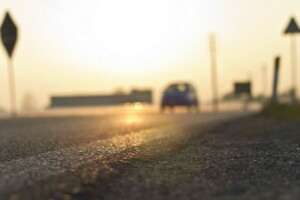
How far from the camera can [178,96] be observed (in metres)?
25.1

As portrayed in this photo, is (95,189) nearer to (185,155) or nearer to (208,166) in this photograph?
(208,166)

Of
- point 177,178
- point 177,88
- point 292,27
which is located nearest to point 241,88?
point 177,88

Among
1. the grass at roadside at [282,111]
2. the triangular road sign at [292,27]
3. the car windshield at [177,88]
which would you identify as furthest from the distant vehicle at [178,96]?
the triangular road sign at [292,27]

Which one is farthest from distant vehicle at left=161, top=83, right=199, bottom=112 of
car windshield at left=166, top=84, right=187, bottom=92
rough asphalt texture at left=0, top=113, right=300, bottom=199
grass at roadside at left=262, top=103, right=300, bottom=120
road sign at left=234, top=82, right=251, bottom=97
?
rough asphalt texture at left=0, top=113, right=300, bottom=199

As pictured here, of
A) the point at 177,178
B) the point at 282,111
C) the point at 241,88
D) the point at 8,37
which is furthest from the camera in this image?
the point at 241,88

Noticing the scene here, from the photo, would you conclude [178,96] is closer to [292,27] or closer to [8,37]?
[292,27]

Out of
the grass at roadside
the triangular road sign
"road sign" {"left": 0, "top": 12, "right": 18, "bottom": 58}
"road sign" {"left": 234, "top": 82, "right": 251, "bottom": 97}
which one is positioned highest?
"road sign" {"left": 0, "top": 12, "right": 18, "bottom": 58}

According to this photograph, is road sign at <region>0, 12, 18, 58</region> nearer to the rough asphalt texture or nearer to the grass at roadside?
the grass at roadside

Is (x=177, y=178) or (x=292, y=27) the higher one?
(x=292, y=27)

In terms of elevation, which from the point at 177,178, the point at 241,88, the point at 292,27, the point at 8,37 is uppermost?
the point at 8,37

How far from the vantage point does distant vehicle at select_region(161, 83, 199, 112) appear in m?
25.1

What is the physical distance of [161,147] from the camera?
576 centimetres

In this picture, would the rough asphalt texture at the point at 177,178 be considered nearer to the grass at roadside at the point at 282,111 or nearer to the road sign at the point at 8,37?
the grass at roadside at the point at 282,111

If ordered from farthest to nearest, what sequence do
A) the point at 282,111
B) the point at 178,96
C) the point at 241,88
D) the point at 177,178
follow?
the point at 241,88, the point at 178,96, the point at 282,111, the point at 177,178
